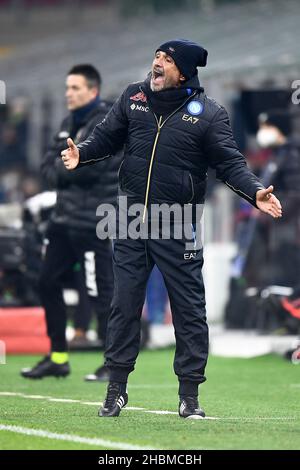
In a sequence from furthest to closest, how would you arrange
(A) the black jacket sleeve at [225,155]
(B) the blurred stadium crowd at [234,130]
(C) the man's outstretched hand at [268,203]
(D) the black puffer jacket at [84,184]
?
(B) the blurred stadium crowd at [234,130], (D) the black puffer jacket at [84,184], (A) the black jacket sleeve at [225,155], (C) the man's outstretched hand at [268,203]

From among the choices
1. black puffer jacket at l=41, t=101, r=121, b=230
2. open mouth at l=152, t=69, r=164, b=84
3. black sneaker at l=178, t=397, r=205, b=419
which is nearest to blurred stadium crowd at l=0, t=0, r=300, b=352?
black puffer jacket at l=41, t=101, r=121, b=230

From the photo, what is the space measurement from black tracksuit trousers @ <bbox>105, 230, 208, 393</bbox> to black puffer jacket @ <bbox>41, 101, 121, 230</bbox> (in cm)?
284

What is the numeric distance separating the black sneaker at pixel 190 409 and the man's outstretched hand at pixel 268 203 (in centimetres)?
119

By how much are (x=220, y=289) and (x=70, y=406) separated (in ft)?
28.8

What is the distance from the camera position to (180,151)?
30.3ft

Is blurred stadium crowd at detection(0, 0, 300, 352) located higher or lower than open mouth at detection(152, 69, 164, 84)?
lower

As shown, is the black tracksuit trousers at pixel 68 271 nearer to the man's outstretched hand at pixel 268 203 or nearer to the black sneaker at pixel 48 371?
the black sneaker at pixel 48 371

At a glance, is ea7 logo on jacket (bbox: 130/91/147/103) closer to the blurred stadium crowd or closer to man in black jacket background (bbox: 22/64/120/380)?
man in black jacket background (bbox: 22/64/120/380)

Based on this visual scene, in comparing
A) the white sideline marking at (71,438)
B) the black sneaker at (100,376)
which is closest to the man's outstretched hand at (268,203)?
the white sideline marking at (71,438)

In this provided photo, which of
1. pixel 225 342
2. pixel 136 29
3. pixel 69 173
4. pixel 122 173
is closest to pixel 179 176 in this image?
pixel 122 173

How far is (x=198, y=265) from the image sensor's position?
938 centimetres

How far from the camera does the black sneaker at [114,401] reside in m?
9.27

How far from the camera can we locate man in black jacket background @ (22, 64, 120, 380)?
12.2 m

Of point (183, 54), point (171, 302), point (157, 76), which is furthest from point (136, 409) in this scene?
point (183, 54)
